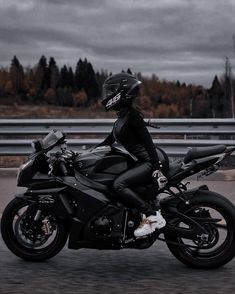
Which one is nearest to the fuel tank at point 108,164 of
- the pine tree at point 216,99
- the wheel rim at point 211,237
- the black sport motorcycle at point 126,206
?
the black sport motorcycle at point 126,206

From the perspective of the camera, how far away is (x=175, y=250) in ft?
18.3

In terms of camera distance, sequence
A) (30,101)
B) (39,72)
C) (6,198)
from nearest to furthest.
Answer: (6,198)
(30,101)
(39,72)

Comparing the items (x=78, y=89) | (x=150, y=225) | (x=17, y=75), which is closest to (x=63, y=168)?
(x=150, y=225)

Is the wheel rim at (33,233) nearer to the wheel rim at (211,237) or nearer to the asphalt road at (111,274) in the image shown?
the asphalt road at (111,274)

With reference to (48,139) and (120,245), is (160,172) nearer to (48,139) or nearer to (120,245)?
(120,245)

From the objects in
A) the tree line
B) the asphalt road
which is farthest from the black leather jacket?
the tree line

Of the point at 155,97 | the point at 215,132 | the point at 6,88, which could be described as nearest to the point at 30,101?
the point at 6,88

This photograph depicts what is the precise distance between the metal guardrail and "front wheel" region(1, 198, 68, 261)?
5664 millimetres

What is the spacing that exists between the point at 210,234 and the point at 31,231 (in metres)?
1.49

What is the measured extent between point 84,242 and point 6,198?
446 centimetres

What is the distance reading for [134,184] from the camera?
17.7ft

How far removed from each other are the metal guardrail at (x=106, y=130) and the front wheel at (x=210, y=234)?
5938 mm

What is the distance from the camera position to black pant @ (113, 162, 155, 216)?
17.5ft

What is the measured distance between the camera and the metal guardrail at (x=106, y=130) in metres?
11.5
